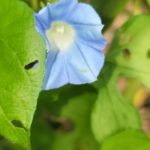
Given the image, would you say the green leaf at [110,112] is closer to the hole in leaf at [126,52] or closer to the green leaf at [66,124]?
the hole in leaf at [126,52]

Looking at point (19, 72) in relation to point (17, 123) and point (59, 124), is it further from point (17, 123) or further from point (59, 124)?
point (59, 124)

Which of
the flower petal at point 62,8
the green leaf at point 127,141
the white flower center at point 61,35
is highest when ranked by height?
the flower petal at point 62,8

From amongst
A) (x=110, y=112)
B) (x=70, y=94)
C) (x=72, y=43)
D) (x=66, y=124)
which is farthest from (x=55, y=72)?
(x=66, y=124)

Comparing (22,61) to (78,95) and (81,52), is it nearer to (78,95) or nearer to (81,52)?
(81,52)

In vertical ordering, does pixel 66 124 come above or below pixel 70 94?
below

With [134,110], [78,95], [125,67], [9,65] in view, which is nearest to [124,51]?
[125,67]

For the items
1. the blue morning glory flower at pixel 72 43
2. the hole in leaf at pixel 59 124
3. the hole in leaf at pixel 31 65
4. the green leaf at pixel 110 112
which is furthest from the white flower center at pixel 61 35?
the hole in leaf at pixel 59 124
